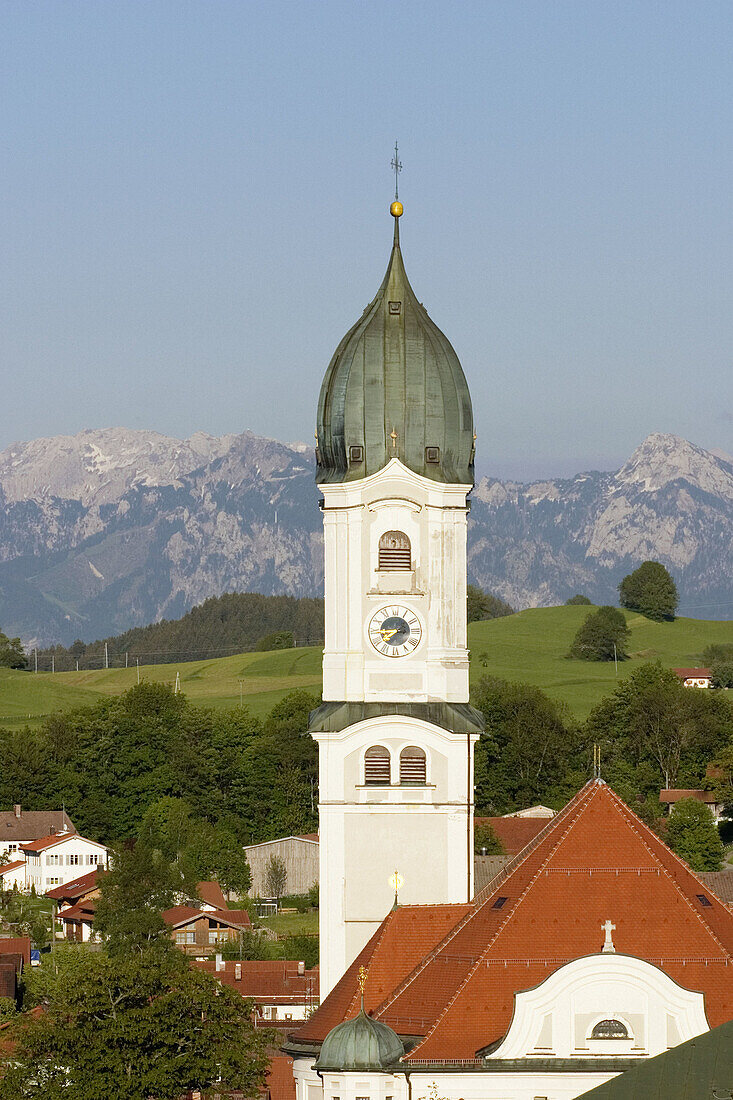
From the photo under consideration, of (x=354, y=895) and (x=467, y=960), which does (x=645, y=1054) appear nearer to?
(x=467, y=960)

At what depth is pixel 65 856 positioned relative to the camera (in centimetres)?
15075

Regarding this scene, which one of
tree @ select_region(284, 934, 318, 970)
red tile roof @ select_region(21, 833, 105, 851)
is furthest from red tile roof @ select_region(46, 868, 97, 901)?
tree @ select_region(284, 934, 318, 970)

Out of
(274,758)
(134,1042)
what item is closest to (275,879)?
(274,758)

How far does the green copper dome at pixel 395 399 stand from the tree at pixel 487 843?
→ 61.4 meters

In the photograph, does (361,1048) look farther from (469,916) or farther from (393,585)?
(393,585)

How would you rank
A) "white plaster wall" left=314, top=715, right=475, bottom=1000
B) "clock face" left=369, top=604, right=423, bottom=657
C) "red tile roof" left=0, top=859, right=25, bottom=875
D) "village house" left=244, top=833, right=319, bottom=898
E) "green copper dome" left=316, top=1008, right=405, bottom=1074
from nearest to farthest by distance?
"green copper dome" left=316, top=1008, right=405, bottom=1074, "white plaster wall" left=314, top=715, right=475, bottom=1000, "clock face" left=369, top=604, right=423, bottom=657, "village house" left=244, top=833, right=319, bottom=898, "red tile roof" left=0, top=859, right=25, bottom=875

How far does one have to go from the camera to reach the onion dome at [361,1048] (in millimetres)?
53406

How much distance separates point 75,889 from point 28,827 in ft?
69.6

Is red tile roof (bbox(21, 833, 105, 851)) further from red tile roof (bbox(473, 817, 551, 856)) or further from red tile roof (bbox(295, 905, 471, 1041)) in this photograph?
red tile roof (bbox(295, 905, 471, 1041))

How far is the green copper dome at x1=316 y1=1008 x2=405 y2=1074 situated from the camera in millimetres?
53406

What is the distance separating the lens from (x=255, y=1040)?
60.9 metres

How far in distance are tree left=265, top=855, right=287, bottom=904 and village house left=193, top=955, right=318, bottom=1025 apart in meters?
34.1

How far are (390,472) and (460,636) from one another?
4.66 metres

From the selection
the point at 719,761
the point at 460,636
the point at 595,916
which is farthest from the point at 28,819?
the point at 595,916
